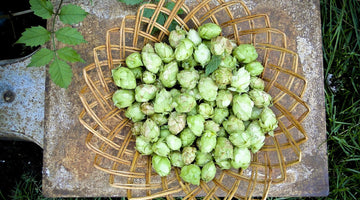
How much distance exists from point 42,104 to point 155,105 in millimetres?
1155

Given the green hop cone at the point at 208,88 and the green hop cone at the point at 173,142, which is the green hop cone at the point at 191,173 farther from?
→ the green hop cone at the point at 208,88

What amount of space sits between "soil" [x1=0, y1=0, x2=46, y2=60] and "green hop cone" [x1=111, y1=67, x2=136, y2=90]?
1.44m

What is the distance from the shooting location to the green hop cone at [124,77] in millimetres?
1955

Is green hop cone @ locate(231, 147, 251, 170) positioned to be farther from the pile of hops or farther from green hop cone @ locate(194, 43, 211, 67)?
green hop cone @ locate(194, 43, 211, 67)

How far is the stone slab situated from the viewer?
7.57 feet

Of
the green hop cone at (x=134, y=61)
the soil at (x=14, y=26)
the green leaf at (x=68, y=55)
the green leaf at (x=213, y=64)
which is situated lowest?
the green leaf at (x=213, y=64)

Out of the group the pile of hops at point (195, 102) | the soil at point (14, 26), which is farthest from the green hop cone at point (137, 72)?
Result: the soil at point (14, 26)

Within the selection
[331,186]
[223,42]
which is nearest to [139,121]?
[223,42]

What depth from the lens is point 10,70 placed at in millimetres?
2729

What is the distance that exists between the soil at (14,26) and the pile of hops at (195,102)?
155 cm

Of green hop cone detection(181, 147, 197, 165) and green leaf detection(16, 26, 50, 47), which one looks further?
green hop cone detection(181, 147, 197, 165)

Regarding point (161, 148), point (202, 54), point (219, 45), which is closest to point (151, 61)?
point (202, 54)

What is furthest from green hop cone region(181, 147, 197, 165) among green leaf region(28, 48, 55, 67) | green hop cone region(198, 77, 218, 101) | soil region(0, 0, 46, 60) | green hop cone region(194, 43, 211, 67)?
soil region(0, 0, 46, 60)

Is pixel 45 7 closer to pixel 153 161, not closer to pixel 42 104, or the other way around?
pixel 42 104
